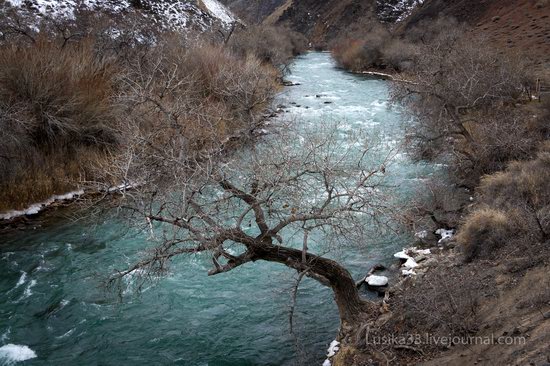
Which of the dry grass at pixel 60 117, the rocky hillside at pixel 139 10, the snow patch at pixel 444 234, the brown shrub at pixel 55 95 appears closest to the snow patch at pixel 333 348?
the snow patch at pixel 444 234

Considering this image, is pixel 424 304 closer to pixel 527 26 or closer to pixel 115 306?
pixel 115 306

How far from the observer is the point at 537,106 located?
19.4 m

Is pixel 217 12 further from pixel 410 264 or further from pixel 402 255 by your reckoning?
pixel 410 264

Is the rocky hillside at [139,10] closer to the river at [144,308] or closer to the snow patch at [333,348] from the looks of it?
the river at [144,308]

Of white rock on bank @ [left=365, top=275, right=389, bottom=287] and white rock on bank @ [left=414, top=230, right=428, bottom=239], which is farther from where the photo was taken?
white rock on bank @ [left=414, top=230, right=428, bottom=239]

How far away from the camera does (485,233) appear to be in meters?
10.7

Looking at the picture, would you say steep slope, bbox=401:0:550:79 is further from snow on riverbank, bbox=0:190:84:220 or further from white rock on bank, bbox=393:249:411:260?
snow on riverbank, bbox=0:190:84:220

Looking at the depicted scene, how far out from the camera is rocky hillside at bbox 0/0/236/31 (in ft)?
123

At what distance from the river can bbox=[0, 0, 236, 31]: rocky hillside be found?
29475 millimetres

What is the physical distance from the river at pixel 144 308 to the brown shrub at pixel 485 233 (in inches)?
103

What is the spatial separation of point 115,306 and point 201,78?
16075 millimetres

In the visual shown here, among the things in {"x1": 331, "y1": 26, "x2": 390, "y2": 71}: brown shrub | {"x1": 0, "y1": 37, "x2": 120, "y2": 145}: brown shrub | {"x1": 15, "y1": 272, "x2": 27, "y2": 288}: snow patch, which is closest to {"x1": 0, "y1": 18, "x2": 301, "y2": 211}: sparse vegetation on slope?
{"x1": 0, "y1": 37, "x2": 120, "y2": 145}: brown shrub

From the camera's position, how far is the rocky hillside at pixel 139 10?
123 feet

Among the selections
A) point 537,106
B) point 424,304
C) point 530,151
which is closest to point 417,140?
point 530,151
